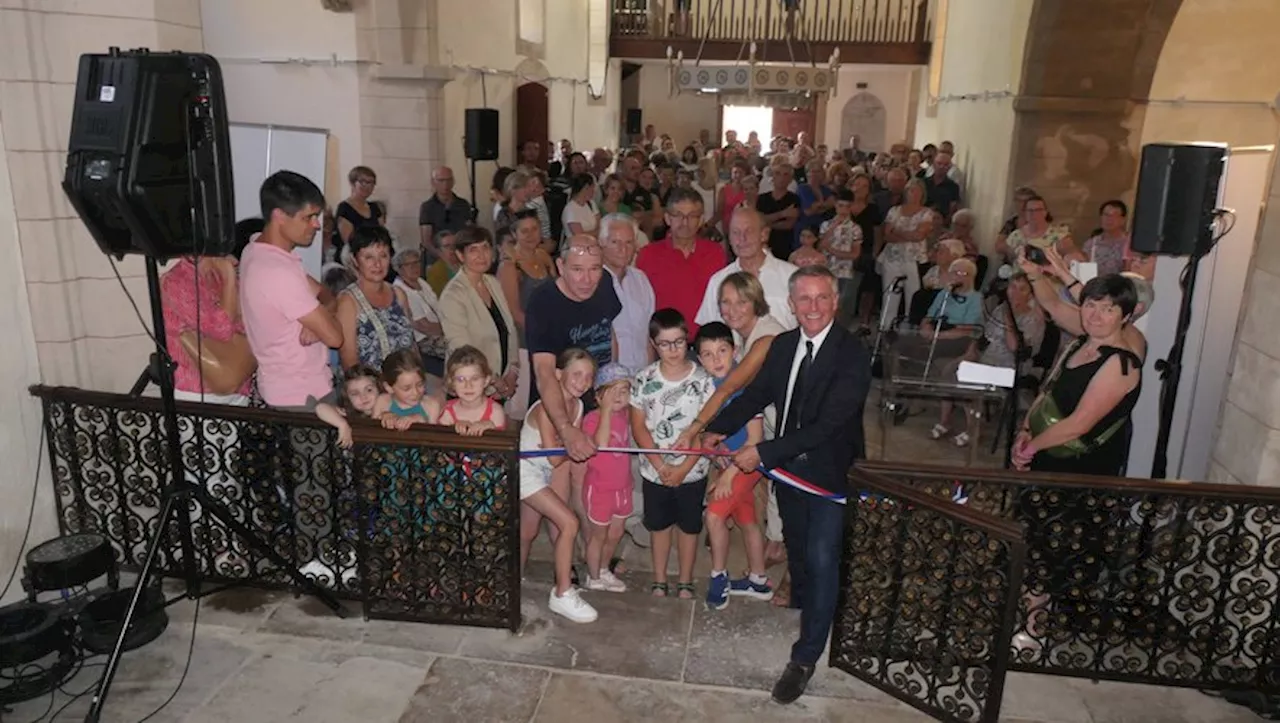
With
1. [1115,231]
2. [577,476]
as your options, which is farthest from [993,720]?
[1115,231]

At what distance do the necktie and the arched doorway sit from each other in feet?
59.1

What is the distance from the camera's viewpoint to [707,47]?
56.2ft

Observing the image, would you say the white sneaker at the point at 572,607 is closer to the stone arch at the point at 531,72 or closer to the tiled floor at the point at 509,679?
the tiled floor at the point at 509,679

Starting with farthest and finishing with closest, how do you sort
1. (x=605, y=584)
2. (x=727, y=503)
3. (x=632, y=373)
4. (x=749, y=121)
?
(x=749, y=121) → (x=632, y=373) → (x=605, y=584) → (x=727, y=503)

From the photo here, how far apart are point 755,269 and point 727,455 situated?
127cm

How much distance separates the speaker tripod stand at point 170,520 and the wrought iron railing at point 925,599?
6.90 feet

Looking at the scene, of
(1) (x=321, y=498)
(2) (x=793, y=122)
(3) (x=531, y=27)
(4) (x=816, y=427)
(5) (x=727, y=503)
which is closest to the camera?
(4) (x=816, y=427)

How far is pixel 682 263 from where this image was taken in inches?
196

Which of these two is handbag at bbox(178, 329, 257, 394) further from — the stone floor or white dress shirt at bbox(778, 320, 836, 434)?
white dress shirt at bbox(778, 320, 836, 434)

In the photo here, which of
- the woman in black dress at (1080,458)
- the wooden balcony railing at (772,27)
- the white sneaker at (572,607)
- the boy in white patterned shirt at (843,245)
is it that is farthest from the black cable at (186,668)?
the wooden balcony railing at (772,27)

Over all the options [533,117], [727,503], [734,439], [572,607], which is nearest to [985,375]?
[734,439]

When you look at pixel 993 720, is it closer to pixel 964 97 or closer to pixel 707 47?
pixel 964 97

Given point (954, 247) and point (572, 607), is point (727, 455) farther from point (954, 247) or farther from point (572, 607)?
point (954, 247)

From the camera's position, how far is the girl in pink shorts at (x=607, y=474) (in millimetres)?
3803
